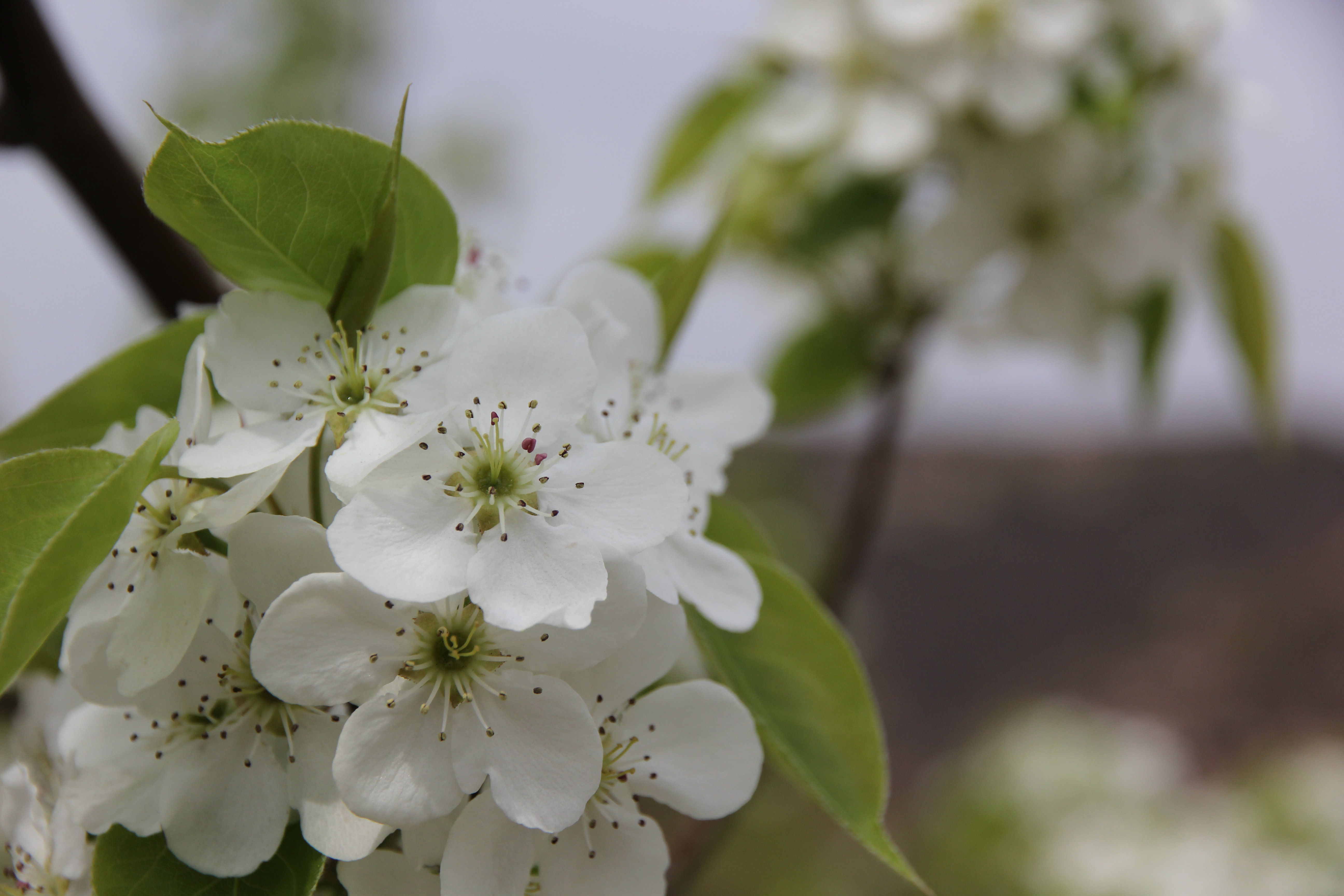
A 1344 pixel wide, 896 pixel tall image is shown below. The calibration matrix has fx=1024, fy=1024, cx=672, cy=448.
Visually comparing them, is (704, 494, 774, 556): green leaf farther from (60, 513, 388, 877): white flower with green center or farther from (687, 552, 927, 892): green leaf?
(60, 513, 388, 877): white flower with green center

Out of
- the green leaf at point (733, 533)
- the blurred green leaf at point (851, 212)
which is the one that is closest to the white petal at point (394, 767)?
the green leaf at point (733, 533)

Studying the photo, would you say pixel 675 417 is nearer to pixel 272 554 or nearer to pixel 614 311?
pixel 614 311

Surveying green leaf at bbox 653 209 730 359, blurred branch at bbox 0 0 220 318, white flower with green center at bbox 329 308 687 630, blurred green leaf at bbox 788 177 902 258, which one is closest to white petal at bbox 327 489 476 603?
white flower with green center at bbox 329 308 687 630

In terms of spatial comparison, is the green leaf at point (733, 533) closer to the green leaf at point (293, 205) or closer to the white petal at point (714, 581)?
the white petal at point (714, 581)

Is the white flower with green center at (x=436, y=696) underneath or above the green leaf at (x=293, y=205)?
underneath

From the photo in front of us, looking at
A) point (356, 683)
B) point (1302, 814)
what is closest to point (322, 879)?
point (356, 683)

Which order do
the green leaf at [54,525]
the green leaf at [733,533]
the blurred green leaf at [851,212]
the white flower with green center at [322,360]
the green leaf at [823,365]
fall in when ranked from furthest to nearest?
the green leaf at [823,365]
the blurred green leaf at [851,212]
the green leaf at [733,533]
the white flower with green center at [322,360]
the green leaf at [54,525]
